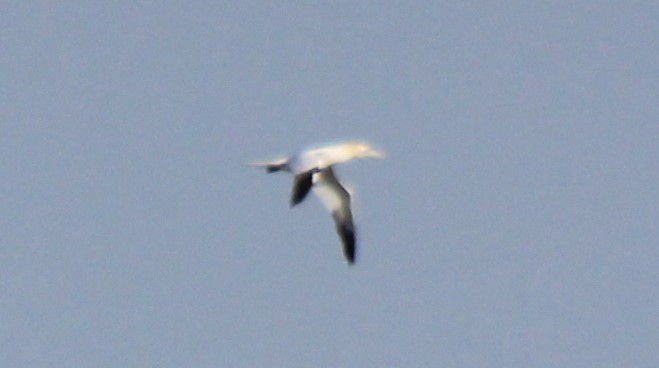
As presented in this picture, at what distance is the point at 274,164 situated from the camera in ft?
107

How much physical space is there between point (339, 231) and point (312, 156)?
19.5ft

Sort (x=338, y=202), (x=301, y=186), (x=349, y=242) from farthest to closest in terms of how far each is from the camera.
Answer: (x=338, y=202), (x=349, y=242), (x=301, y=186)

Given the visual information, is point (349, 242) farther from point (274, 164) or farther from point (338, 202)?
point (274, 164)

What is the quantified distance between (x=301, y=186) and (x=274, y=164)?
1632mm

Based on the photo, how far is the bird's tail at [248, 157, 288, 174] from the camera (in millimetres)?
32375

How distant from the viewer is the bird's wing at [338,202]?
1536 inches

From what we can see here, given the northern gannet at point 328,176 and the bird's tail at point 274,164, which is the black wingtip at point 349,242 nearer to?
the northern gannet at point 328,176

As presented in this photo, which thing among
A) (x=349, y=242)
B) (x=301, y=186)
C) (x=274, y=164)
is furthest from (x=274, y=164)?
(x=349, y=242)

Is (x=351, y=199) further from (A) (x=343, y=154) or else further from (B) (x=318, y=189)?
(A) (x=343, y=154)

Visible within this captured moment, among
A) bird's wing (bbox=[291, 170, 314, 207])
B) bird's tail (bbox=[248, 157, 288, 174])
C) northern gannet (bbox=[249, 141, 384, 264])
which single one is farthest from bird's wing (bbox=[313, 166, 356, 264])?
bird's tail (bbox=[248, 157, 288, 174])

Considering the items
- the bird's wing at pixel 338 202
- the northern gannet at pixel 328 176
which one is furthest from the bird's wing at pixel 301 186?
the bird's wing at pixel 338 202

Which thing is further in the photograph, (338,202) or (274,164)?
(338,202)

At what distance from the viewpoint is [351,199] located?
39656 mm

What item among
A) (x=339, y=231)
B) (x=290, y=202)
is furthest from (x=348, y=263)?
(x=290, y=202)
